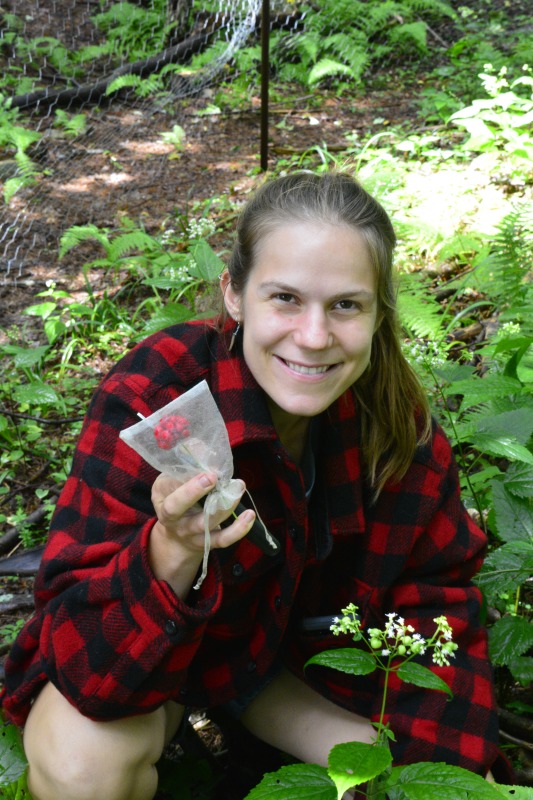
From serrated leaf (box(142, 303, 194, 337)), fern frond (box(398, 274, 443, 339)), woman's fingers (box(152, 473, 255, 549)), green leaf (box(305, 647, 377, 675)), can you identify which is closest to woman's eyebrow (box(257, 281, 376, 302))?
woman's fingers (box(152, 473, 255, 549))

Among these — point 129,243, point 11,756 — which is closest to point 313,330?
point 11,756

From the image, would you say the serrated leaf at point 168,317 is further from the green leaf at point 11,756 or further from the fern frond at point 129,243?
the green leaf at point 11,756

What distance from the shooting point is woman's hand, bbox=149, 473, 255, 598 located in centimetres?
141

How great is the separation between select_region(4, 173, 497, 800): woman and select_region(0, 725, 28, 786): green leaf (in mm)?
39

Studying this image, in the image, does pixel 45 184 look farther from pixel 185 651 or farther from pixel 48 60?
pixel 185 651

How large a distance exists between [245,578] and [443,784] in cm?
73

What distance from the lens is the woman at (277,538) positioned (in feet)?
5.42

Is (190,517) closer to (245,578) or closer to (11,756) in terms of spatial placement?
(245,578)

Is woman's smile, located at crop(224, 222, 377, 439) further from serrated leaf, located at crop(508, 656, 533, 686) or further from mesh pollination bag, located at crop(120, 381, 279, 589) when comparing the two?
serrated leaf, located at crop(508, 656, 533, 686)

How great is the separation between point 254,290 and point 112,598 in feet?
2.42

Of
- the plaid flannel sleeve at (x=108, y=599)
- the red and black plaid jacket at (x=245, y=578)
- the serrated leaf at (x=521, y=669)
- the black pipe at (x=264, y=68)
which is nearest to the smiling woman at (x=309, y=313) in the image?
the red and black plaid jacket at (x=245, y=578)

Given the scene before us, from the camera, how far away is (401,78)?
775 centimetres

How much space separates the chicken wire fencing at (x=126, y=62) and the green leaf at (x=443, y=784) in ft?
15.4

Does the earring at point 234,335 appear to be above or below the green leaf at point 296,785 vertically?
above
